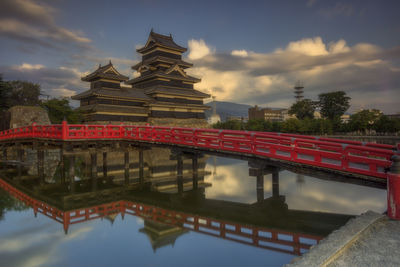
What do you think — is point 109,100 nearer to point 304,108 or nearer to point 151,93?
point 151,93

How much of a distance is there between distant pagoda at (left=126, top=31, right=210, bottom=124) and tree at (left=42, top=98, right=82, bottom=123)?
1043 cm

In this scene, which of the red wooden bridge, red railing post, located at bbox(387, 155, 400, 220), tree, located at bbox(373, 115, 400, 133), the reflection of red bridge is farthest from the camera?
tree, located at bbox(373, 115, 400, 133)

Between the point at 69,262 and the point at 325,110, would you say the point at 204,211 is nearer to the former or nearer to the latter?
the point at 69,262

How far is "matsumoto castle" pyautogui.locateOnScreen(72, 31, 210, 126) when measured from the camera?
119 feet

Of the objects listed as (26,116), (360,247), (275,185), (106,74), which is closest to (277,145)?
(275,185)

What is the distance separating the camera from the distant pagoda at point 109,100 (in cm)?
3541

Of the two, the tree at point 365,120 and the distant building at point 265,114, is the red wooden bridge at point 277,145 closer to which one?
the tree at point 365,120

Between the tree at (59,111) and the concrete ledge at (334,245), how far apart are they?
35398 mm

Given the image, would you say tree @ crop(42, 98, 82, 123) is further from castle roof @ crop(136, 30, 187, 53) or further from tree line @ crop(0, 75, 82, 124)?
castle roof @ crop(136, 30, 187, 53)

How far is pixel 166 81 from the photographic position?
4178 centimetres

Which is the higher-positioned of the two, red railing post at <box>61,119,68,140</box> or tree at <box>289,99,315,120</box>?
tree at <box>289,99,315,120</box>

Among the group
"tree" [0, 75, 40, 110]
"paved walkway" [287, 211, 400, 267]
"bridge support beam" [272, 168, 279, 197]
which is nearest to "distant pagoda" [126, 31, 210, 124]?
"tree" [0, 75, 40, 110]

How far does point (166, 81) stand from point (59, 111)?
1612cm

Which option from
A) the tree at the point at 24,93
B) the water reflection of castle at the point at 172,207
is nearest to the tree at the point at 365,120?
the water reflection of castle at the point at 172,207
